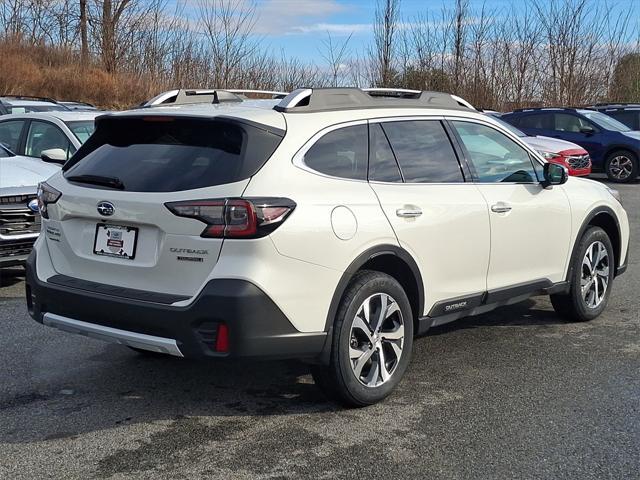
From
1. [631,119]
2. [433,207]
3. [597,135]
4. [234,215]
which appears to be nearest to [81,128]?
[433,207]

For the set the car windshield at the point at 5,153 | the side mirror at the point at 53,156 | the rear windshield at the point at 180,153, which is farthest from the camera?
the car windshield at the point at 5,153

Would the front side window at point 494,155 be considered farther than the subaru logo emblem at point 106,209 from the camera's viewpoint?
Yes


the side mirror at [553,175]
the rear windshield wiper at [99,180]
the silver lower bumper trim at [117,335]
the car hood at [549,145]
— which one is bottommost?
the silver lower bumper trim at [117,335]

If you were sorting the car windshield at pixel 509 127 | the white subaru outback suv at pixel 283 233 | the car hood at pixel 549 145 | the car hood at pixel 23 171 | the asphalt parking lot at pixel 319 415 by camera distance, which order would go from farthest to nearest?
the car hood at pixel 549 145 → the car hood at pixel 23 171 → the car windshield at pixel 509 127 → the white subaru outback suv at pixel 283 233 → the asphalt parking lot at pixel 319 415

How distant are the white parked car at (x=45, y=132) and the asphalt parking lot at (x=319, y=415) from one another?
3844 millimetres

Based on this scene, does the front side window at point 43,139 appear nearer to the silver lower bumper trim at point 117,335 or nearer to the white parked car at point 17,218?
the white parked car at point 17,218

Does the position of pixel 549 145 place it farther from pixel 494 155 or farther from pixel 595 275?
pixel 494 155

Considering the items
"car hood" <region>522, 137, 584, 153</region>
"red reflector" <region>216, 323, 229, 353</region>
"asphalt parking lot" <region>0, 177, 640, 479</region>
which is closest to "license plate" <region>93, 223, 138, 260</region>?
"red reflector" <region>216, 323, 229, 353</region>

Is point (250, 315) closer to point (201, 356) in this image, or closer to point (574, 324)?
point (201, 356)

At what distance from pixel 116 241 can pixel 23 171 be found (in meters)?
4.16

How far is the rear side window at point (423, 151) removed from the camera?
4762 mm

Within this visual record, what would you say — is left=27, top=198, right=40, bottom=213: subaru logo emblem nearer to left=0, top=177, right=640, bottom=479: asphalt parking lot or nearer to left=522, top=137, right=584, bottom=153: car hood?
left=0, top=177, right=640, bottom=479: asphalt parking lot

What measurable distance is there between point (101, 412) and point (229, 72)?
20.4 metres

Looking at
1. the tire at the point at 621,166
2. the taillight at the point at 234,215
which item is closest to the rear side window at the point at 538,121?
the tire at the point at 621,166
